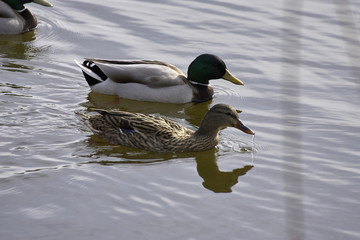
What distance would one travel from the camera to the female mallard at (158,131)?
654cm

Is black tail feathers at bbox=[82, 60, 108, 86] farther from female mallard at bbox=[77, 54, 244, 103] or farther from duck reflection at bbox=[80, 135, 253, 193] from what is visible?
duck reflection at bbox=[80, 135, 253, 193]

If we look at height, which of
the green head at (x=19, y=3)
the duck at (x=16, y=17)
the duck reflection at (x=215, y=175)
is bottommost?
the duck reflection at (x=215, y=175)

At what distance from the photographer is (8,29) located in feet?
33.8

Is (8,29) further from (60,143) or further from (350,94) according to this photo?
(350,94)

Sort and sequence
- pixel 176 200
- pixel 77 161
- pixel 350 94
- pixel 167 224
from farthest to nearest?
pixel 350 94 < pixel 77 161 < pixel 176 200 < pixel 167 224

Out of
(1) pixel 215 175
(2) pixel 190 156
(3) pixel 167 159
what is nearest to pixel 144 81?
(2) pixel 190 156

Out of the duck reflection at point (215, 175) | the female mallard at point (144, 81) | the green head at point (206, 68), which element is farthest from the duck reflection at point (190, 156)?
the green head at point (206, 68)

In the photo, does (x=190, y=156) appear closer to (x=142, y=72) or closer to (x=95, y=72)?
(x=142, y=72)

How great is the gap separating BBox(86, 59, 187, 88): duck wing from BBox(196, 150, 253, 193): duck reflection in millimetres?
2104

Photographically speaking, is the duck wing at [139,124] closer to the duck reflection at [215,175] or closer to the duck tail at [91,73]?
the duck reflection at [215,175]

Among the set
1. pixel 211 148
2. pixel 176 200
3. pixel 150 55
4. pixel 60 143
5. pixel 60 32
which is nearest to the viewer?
pixel 176 200

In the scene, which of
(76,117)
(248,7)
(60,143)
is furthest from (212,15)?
(60,143)

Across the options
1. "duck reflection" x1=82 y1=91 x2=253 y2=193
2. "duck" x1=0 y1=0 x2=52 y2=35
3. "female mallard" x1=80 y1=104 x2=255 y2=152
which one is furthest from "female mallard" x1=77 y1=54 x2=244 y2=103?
"duck" x1=0 y1=0 x2=52 y2=35

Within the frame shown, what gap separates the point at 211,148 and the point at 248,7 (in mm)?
5489
